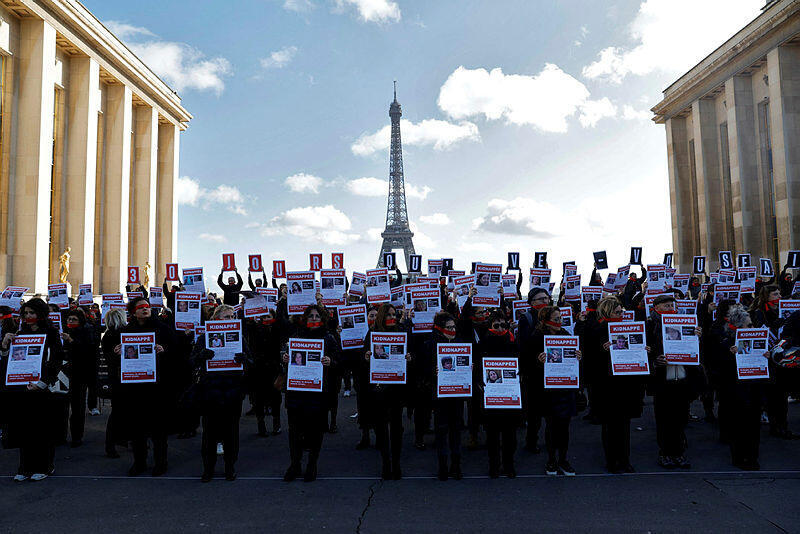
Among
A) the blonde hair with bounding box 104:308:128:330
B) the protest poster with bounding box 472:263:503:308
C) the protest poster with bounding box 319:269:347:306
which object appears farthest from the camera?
the protest poster with bounding box 319:269:347:306

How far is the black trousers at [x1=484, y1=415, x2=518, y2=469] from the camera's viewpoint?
6.52 meters

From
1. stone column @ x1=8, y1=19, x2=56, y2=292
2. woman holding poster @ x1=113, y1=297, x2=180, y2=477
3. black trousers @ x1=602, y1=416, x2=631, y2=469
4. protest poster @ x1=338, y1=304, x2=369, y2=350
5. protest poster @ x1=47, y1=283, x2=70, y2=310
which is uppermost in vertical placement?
stone column @ x1=8, y1=19, x2=56, y2=292

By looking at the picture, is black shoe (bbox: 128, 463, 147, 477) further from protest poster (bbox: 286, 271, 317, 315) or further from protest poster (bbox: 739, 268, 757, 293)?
protest poster (bbox: 739, 268, 757, 293)

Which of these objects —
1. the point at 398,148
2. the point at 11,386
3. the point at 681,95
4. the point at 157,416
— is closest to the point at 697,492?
the point at 157,416

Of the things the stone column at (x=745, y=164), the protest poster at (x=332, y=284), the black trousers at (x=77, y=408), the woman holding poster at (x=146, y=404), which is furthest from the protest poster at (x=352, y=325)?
the stone column at (x=745, y=164)

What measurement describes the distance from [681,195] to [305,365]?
Result: 38.7m

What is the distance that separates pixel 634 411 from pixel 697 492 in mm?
1053

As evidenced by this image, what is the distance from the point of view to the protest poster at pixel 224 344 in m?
6.64

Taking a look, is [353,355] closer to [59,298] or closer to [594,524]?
[594,524]

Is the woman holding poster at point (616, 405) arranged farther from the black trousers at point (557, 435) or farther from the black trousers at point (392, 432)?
the black trousers at point (392, 432)

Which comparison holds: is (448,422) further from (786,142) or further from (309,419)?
(786,142)

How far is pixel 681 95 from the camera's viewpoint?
123 feet

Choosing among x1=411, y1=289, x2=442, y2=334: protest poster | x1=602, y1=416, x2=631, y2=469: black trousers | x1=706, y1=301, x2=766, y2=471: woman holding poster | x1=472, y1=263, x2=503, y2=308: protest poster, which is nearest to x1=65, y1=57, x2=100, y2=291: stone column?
x1=472, y1=263, x2=503, y2=308: protest poster

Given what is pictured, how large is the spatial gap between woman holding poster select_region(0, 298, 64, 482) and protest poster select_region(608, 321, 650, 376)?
258 inches
